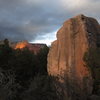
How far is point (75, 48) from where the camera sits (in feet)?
102

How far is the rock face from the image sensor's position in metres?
29.8

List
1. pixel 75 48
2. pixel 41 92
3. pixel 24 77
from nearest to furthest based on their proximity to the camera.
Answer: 1. pixel 41 92
2. pixel 75 48
3. pixel 24 77

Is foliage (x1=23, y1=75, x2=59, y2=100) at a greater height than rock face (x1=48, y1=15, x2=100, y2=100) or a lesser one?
lesser

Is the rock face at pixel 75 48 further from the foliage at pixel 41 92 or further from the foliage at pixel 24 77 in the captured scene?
the foliage at pixel 41 92

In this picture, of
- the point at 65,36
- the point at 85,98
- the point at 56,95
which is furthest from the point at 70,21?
the point at 56,95

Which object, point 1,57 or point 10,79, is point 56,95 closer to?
point 10,79

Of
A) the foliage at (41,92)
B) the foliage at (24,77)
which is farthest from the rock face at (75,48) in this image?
the foliage at (41,92)

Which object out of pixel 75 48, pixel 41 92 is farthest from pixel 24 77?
pixel 41 92

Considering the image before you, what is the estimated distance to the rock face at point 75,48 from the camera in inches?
1171

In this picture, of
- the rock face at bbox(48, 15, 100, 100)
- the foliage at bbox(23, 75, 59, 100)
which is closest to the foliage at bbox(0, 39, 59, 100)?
the foliage at bbox(23, 75, 59, 100)

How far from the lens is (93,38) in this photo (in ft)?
103

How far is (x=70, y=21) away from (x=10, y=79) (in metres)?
17.4

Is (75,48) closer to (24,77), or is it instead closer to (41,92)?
(24,77)

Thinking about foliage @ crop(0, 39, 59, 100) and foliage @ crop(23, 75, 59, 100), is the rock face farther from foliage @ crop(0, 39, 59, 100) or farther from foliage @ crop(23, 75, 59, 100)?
foliage @ crop(23, 75, 59, 100)
